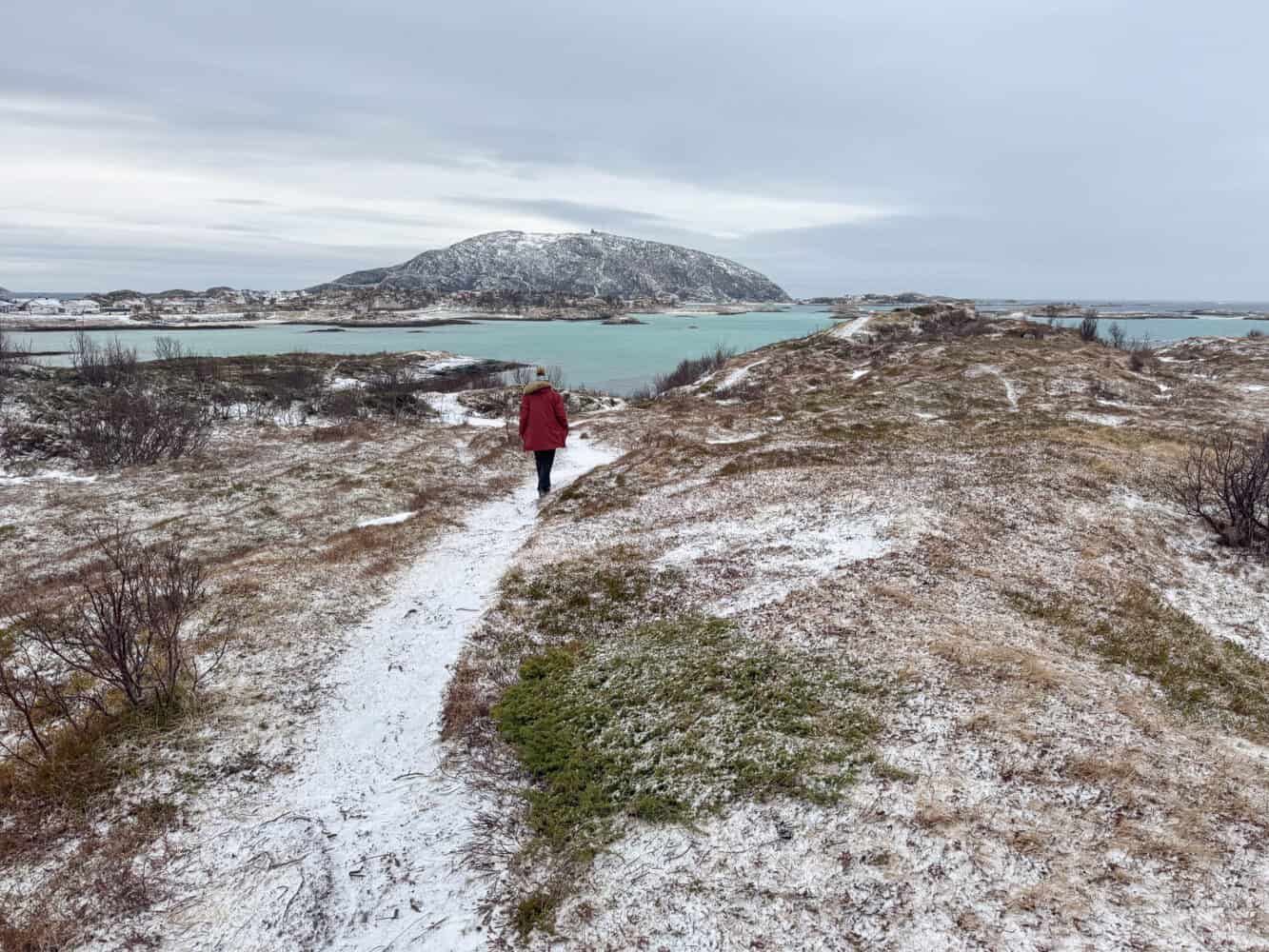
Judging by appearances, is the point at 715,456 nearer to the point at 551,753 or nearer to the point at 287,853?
the point at 551,753

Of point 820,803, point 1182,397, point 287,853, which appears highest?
point 1182,397

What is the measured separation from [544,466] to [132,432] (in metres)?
35.8

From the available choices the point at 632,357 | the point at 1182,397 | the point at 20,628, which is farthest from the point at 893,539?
the point at 632,357

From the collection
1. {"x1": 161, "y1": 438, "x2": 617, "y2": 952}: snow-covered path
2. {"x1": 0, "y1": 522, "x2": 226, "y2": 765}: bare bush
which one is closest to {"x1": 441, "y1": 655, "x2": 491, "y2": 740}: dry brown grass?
{"x1": 161, "y1": 438, "x2": 617, "y2": 952}: snow-covered path

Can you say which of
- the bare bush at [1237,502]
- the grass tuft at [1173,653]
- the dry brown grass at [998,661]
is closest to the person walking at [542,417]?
the dry brown grass at [998,661]

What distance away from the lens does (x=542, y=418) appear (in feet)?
65.4

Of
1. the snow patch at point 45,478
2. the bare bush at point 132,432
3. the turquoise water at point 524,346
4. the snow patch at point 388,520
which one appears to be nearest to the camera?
the snow patch at point 388,520

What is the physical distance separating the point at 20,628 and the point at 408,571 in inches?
291

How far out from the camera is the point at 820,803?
6707 mm

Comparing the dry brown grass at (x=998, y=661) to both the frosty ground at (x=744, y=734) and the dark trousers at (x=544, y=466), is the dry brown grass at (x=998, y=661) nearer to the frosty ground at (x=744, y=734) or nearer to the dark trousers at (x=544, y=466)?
the frosty ground at (x=744, y=734)

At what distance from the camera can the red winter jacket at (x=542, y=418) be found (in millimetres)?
19578

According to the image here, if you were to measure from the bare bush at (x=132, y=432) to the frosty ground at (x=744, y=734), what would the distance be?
1003 inches

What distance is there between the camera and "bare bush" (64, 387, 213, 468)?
3650 cm

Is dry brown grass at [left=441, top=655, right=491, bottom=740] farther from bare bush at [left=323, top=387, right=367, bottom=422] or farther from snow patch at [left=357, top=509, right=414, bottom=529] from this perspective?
bare bush at [left=323, top=387, right=367, bottom=422]
